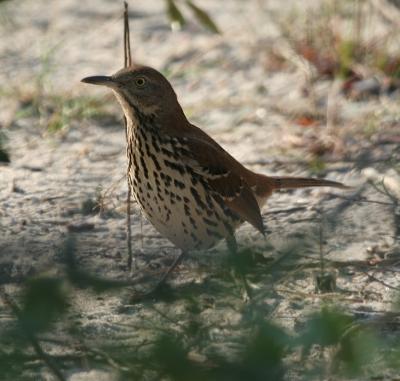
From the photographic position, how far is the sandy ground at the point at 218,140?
3.69 m

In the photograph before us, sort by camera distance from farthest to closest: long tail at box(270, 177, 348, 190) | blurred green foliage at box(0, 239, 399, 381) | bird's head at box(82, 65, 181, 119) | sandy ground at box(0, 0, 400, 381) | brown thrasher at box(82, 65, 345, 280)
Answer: long tail at box(270, 177, 348, 190)
bird's head at box(82, 65, 181, 119)
brown thrasher at box(82, 65, 345, 280)
sandy ground at box(0, 0, 400, 381)
blurred green foliage at box(0, 239, 399, 381)

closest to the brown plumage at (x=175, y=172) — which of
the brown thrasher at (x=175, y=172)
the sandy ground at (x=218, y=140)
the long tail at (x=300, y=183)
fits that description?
the brown thrasher at (x=175, y=172)

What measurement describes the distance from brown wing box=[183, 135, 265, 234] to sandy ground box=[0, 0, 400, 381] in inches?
6.3

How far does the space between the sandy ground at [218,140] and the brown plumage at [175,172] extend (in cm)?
18

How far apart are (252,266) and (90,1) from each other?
6.35 meters

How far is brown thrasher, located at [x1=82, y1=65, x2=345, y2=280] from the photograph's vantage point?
4004 millimetres

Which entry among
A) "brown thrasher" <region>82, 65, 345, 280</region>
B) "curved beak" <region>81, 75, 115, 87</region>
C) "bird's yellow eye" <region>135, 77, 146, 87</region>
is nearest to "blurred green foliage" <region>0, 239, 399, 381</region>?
"brown thrasher" <region>82, 65, 345, 280</region>

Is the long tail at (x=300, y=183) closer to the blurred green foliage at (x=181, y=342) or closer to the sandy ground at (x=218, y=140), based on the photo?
the sandy ground at (x=218, y=140)

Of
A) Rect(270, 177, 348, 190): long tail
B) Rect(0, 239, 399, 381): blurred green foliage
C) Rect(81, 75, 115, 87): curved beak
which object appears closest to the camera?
Rect(0, 239, 399, 381): blurred green foliage

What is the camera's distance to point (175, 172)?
400 centimetres

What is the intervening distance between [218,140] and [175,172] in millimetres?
1838

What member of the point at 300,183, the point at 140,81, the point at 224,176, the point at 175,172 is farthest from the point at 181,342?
the point at 300,183

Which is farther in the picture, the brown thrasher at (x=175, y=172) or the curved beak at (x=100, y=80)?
the curved beak at (x=100, y=80)

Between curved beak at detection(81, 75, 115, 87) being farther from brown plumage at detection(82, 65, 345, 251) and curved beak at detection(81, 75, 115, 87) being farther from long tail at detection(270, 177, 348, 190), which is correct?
long tail at detection(270, 177, 348, 190)
